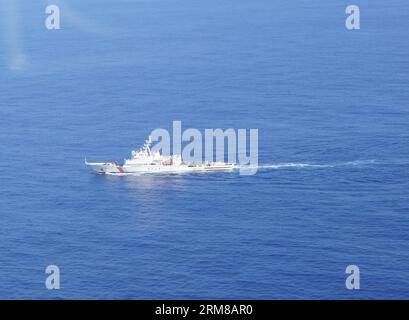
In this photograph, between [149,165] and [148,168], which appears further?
[148,168]

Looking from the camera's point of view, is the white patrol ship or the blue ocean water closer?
the blue ocean water
